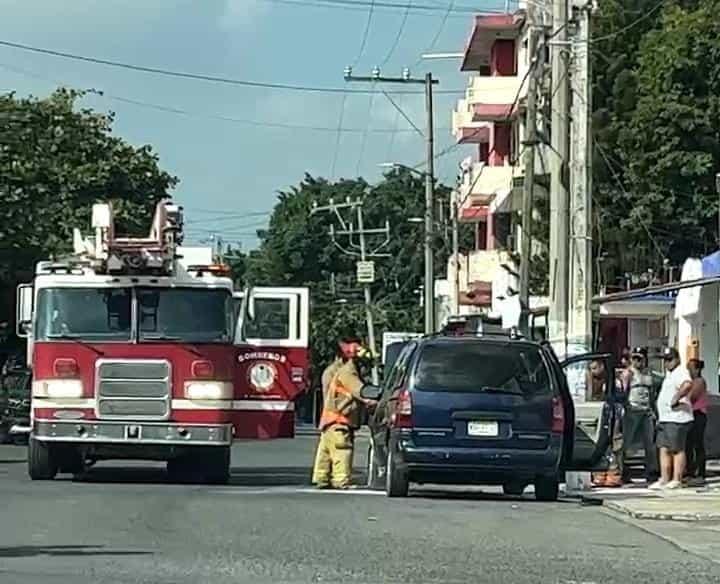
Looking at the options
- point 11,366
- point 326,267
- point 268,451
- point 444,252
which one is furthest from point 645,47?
point 326,267

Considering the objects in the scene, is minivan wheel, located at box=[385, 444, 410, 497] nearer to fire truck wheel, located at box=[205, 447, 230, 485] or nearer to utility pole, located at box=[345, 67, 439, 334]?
fire truck wheel, located at box=[205, 447, 230, 485]

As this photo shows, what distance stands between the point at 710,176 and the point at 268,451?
12.8 metres

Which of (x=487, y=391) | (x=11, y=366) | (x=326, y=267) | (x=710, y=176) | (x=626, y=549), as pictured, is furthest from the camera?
(x=326, y=267)

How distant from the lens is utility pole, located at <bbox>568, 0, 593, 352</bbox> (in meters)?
25.2

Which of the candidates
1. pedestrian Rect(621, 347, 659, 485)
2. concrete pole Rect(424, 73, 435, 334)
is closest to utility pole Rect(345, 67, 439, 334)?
concrete pole Rect(424, 73, 435, 334)

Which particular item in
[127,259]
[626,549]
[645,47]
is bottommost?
[626,549]

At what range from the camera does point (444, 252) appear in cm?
8244

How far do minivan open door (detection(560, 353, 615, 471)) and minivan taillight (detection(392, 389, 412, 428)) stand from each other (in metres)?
1.79

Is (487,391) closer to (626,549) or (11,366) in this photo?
(626,549)

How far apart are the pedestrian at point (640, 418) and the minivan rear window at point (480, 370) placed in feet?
14.4

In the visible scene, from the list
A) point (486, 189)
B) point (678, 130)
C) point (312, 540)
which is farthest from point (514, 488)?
point (486, 189)

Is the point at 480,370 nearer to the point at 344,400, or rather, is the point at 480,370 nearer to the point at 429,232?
the point at 344,400

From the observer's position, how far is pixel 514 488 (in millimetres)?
21109

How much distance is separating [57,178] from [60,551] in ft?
122
